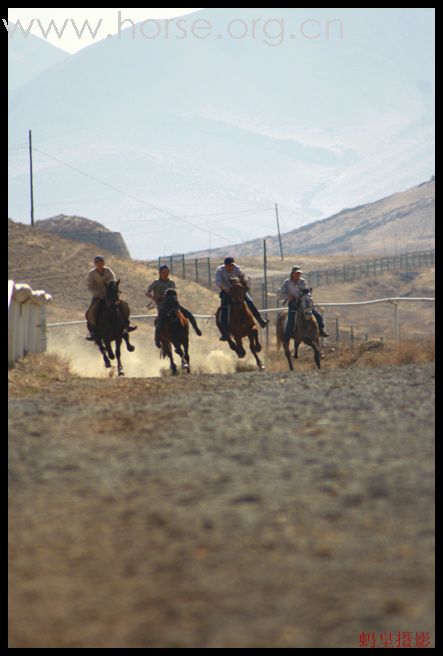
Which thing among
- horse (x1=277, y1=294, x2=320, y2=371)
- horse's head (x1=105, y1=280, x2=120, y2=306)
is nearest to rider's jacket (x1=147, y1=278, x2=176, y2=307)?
horse's head (x1=105, y1=280, x2=120, y2=306)

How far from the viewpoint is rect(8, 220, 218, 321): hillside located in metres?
59.6

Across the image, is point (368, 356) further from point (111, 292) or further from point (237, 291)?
point (111, 292)

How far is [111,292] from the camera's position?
2217cm

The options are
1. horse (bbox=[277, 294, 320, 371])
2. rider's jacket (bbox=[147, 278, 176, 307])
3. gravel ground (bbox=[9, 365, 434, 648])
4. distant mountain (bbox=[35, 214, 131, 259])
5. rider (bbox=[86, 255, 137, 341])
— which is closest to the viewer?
gravel ground (bbox=[9, 365, 434, 648])

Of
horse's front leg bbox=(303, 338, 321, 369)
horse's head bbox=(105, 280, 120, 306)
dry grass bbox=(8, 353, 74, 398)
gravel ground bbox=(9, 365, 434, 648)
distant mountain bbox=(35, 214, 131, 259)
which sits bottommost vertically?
gravel ground bbox=(9, 365, 434, 648)

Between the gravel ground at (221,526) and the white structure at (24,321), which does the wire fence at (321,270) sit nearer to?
the white structure at (24,321)

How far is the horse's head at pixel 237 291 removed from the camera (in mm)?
22641

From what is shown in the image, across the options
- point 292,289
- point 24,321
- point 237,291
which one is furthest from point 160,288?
point 24,321

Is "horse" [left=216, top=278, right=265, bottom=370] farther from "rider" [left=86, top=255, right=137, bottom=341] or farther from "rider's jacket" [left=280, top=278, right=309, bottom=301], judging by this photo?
"rider" [left=86, top=255, right=137, bottom=341]

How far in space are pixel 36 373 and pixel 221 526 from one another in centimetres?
1162

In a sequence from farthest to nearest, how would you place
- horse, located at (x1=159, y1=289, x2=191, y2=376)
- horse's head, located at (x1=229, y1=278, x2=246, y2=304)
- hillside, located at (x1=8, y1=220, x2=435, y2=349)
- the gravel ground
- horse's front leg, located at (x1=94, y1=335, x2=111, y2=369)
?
1. hillside, located at (x1=8, y1=220, x2=435, y2=349)
2. horse's front leg, located at (x1=94, y1=335, x2=111, y2=369)
3. horse's head, located at (x1=229, y1=278, x2=246, y2=304)
4. horse, located at (x1=159, y1=289, x2=191, y2=376)
5. the gravel ground

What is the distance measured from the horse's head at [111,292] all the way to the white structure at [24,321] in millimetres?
1170

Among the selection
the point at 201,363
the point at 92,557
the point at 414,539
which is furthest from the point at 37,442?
the point at 201,363

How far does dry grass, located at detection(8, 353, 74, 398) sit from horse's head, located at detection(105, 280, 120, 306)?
4.25ft
